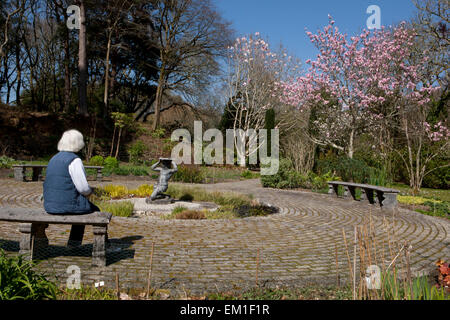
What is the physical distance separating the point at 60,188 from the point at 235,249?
2.42 m

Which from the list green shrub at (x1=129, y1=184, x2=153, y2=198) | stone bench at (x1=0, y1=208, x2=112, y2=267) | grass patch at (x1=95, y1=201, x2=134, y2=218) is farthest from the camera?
green shrub at (x1=129, y1=184, x2=153, y2=198)

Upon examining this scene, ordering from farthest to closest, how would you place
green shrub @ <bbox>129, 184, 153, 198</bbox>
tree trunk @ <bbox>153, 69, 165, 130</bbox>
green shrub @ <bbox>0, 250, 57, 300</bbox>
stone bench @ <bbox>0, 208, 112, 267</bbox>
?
tree trunk @ <bbox>153, 69, 165, 130</bbox>, green shrub @ <bbox>129, 184, 153, 198</bbox>, stone bench @ <bbox>0, 208, 112, 267</bbox>, green shrub @ <bbox>0, 250, 57, 300</bbox>

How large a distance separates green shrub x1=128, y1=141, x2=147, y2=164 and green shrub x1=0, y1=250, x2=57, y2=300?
19.3m

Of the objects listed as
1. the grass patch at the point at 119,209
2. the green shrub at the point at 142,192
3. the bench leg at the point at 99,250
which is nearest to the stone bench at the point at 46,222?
the bench leg at the point at 99,250

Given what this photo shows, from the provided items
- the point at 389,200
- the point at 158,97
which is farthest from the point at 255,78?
the point at 389,200

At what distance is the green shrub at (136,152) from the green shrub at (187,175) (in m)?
7.75

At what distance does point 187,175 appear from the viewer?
14773mm

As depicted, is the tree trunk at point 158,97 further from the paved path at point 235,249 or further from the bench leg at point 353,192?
the paved path at point 235,249

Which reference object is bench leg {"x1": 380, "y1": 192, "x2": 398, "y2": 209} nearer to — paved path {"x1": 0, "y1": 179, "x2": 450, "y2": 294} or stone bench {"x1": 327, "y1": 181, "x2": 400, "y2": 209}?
stone bench {"x1": 327, "y1": 181, "x2": 400, "y2": 209}

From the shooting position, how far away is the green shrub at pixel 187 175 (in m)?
14.7

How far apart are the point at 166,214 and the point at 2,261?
4.45 meters

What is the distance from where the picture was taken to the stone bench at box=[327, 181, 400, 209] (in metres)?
8.74

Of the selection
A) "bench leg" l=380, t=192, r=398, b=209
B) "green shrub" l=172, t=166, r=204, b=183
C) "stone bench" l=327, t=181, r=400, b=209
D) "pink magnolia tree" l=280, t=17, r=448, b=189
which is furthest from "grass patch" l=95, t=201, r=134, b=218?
"pink magnolia tree" l=280, t=17, r=448, b=189
